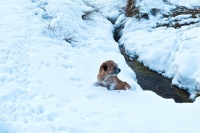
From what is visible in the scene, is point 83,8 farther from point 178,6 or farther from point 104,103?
point 104,103

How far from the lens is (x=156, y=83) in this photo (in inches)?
250

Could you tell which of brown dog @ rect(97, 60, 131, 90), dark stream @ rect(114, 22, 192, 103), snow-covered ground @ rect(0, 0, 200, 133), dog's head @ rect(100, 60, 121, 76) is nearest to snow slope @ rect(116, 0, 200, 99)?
dark stream @ rect(114, 22, 192, 103)

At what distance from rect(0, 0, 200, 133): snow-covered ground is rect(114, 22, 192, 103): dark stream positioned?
49 cm

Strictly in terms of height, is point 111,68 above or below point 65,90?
above

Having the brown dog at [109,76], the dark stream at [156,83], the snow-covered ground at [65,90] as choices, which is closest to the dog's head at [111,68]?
the brown dog at [109,76]

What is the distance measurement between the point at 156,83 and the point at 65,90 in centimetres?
258

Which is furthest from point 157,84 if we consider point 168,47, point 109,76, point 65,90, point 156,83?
point 65,90

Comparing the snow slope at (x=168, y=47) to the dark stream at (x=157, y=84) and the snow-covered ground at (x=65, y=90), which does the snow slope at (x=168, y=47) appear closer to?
the dark stream at (x=157, y=84)

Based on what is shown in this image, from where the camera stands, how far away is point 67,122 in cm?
381

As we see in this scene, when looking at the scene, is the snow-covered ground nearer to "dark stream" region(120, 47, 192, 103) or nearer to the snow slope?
"dark stream" region(120, 47, 192, 103)

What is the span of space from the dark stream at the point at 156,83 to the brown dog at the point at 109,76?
1314 mm

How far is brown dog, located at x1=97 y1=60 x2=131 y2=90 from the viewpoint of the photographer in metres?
4.89

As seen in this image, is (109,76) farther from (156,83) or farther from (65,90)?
(156,83)

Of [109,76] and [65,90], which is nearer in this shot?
[65,90]
